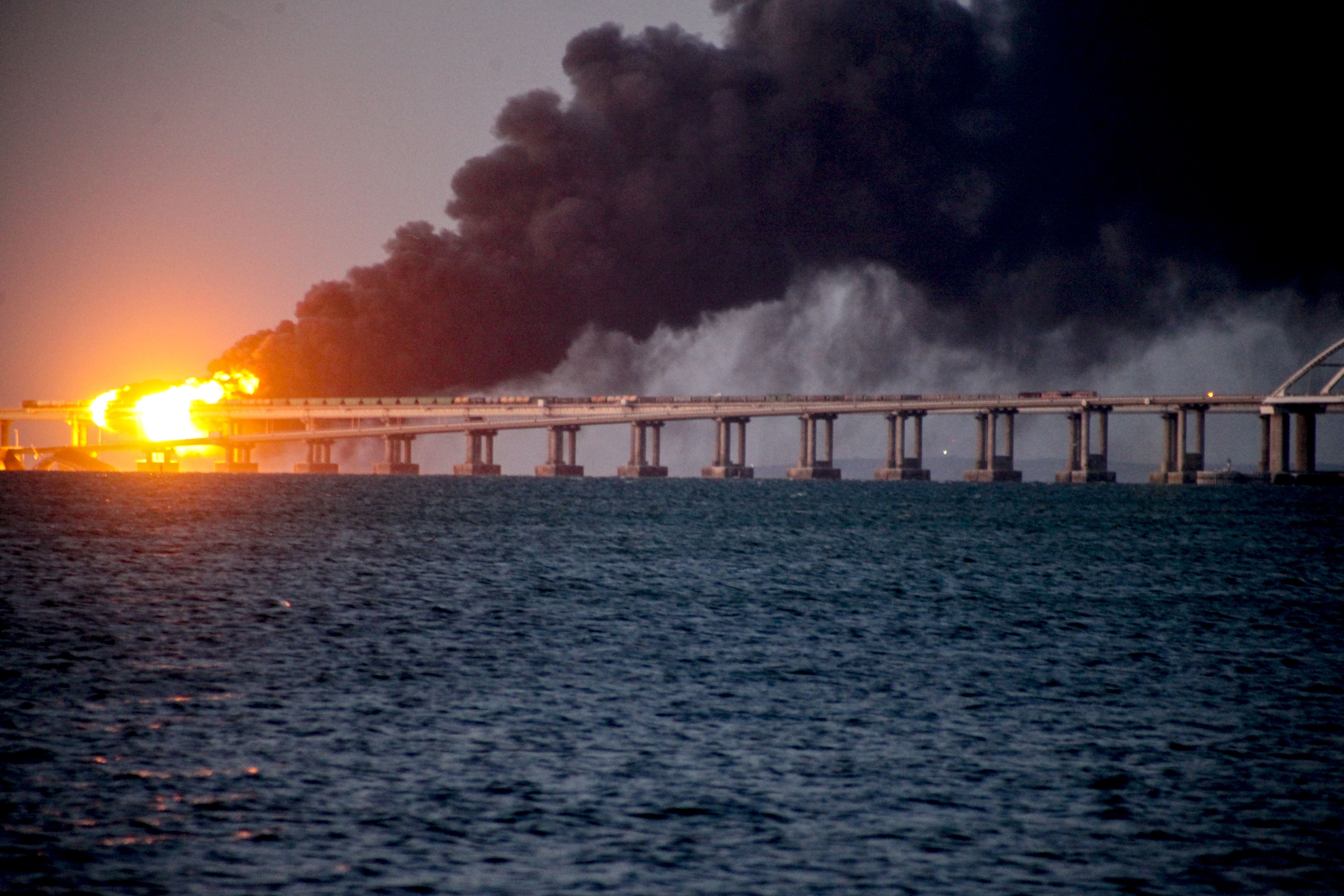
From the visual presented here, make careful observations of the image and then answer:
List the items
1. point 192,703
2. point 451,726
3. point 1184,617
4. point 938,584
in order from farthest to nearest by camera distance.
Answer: point 938,584
point 1184,617
point 192,703
point 451,726

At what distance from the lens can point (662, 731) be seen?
27422 millimetres

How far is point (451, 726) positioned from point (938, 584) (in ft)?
120

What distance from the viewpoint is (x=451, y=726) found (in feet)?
90.9

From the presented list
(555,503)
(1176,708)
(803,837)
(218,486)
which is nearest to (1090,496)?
(555,503)

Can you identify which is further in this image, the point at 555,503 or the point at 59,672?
the point at 555,503

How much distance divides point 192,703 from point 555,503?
391 feet

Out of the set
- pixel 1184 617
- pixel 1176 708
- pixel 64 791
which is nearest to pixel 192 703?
pixel 64 791

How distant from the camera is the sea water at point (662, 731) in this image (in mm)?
18875

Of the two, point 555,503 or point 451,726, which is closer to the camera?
point 451,726

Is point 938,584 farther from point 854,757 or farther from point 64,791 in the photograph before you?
point 64,791

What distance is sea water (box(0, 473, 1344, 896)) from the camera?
18875mm

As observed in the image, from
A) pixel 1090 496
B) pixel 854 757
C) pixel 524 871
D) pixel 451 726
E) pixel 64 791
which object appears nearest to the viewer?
pixel 524 871

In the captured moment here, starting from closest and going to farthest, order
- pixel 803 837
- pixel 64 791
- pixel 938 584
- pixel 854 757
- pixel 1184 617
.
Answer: pixel 803 837
pixel 64 791
pixel 854 757
pixel 1184 617
pixel 938 584

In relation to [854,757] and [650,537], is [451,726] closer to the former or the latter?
[854,757]
